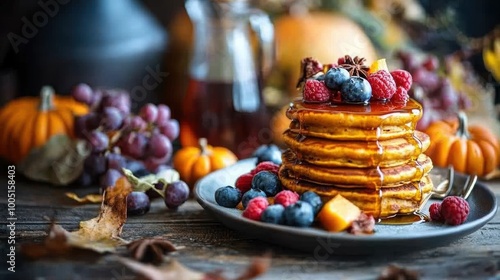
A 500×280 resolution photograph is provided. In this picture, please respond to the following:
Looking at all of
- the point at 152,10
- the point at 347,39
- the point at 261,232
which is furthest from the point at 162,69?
the point at 261,232

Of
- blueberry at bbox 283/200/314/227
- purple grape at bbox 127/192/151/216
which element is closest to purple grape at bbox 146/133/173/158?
purple grape at bbox 127/192/151/216

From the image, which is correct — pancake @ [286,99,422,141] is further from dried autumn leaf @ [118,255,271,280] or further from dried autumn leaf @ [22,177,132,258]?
dried autumn leaf @ [22,177,132,258]

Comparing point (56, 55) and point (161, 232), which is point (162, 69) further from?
point (161, 232)

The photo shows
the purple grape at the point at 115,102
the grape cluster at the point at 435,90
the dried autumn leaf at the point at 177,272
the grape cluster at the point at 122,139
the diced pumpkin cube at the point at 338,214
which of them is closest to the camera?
the dried autumn leaf at the point at 177,272

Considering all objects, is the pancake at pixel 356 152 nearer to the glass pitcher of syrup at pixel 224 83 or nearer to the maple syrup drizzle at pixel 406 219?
the maple syrup drizzle at pixel 406 219

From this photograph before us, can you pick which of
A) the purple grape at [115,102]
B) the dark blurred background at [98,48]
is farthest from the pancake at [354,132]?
the dark blurred background at [98,48]
